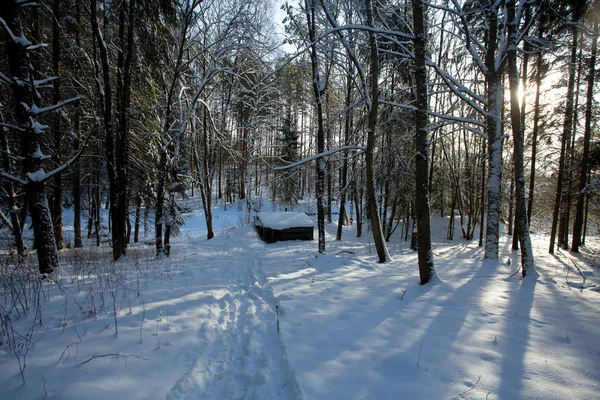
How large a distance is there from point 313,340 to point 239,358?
88cm

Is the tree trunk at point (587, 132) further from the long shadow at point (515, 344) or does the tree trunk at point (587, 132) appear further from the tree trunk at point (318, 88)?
the tree trunk at point (318, 88)

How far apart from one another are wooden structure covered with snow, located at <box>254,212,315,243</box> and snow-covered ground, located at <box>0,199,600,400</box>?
7.18 m

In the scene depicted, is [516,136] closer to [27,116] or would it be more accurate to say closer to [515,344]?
[515,344]

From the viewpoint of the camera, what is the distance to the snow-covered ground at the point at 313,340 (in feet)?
7.32

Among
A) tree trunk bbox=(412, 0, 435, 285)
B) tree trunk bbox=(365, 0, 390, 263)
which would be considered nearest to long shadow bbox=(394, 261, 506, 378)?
tree trunk bbox=(412, 0, 435, 285)

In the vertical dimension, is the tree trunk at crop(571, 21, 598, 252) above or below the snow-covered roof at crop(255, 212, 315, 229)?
above

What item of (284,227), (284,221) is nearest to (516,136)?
(284,227)

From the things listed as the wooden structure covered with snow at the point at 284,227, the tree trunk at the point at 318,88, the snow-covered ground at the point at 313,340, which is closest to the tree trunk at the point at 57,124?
the snow-covered ground at the point at 313,340

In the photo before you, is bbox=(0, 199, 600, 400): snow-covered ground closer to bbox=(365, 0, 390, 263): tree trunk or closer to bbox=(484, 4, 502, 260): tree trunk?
bbox=(365, 0, 390, 263): tree trunk

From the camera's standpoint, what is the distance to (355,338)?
3.06m

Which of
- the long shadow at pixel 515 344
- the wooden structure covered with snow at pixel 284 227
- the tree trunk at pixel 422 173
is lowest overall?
the wooden structure covered with snow at pixel 284 227

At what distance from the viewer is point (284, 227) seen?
1273 cm

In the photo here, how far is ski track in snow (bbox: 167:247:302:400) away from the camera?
7.83 ft

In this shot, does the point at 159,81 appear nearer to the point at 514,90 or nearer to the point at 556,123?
the point at 514,90
